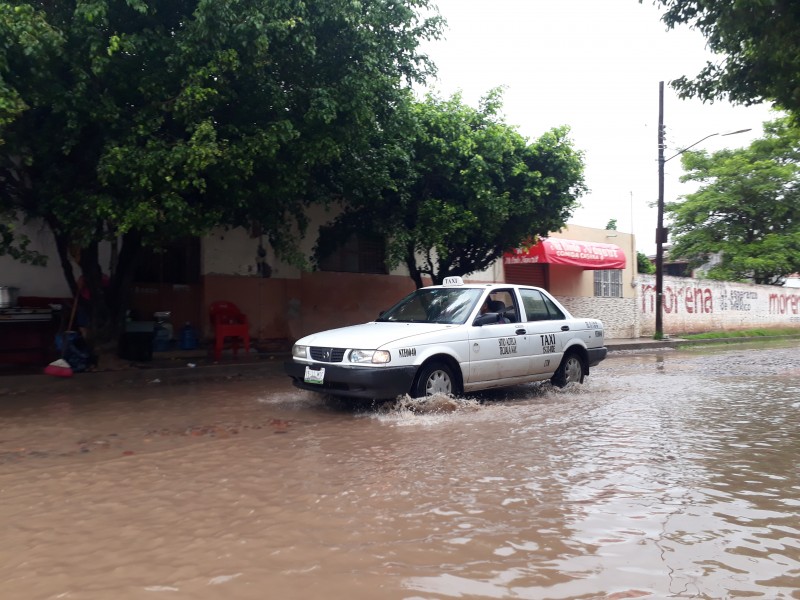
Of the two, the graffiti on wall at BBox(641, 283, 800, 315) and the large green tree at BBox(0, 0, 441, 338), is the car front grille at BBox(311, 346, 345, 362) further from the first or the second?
the graffiti on wall at BBox(641, 283, 800, 315)

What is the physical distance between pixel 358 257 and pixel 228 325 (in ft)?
17.1

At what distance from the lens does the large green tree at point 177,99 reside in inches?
320

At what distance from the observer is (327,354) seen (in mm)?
7500

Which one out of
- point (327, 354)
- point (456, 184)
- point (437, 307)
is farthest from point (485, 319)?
point (456, 184)

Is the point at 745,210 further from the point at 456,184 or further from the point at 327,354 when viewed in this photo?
the point at 327,354

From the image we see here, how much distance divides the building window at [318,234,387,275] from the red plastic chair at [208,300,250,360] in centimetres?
289

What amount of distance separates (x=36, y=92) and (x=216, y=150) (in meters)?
2.20

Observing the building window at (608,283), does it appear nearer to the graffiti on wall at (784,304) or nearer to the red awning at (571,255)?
the red awning at (571,255)

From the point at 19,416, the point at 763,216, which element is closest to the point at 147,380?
the point at 19,416

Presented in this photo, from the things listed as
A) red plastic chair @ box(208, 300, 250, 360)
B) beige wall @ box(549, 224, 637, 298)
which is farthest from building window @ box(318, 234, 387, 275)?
beige wall @ box(549, 224, 637, 298)

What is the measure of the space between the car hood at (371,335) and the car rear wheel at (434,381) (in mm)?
416

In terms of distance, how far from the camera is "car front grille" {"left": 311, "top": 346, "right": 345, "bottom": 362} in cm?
739

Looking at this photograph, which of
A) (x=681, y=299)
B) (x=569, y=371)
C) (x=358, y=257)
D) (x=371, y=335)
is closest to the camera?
(x=371, y=335)

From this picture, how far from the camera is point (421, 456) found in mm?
5785
